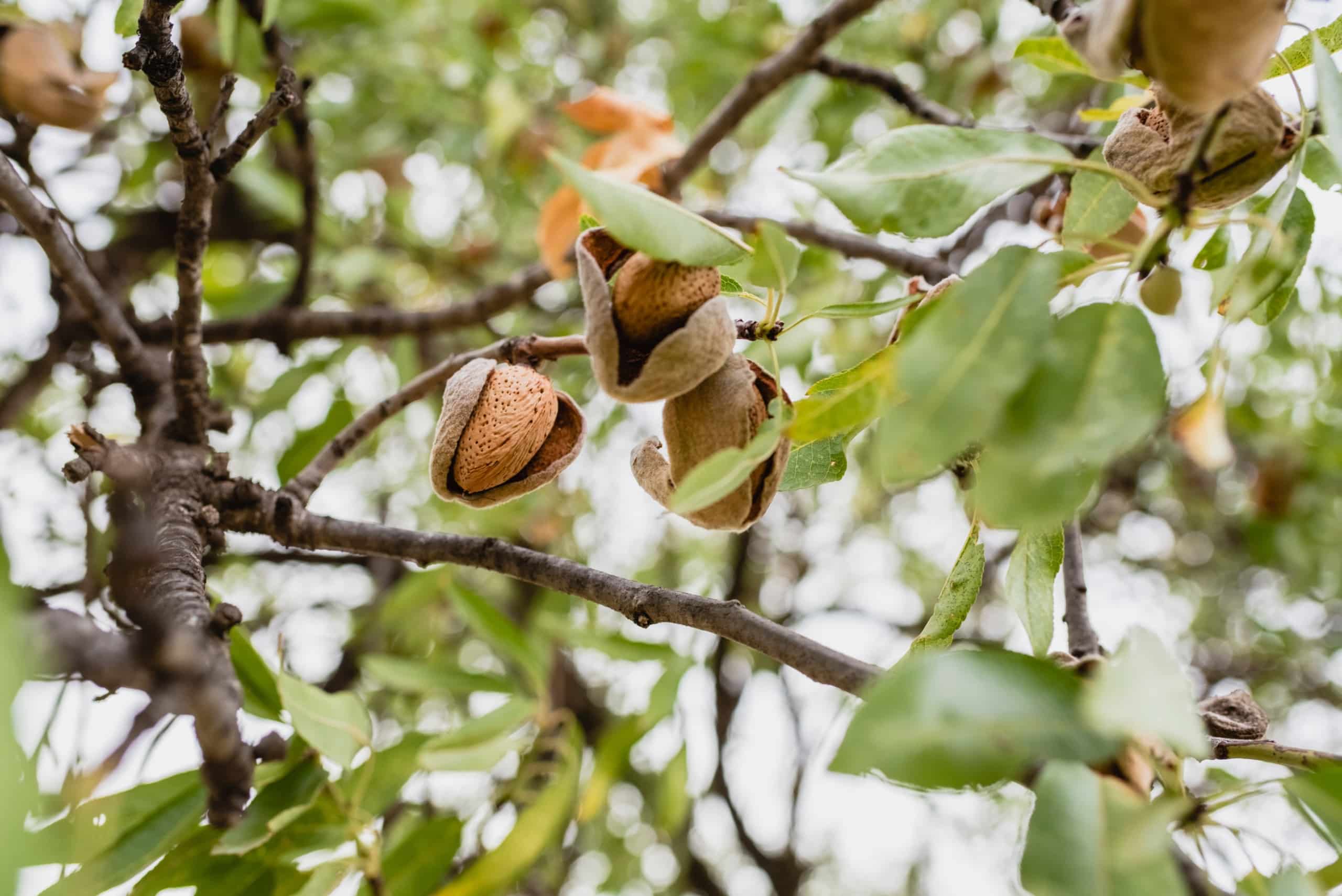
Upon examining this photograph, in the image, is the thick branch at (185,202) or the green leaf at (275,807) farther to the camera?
the green leaf at (275,807)

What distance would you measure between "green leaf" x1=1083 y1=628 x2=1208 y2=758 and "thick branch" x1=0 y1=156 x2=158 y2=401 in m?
0.94

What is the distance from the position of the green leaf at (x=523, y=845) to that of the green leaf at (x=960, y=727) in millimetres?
696

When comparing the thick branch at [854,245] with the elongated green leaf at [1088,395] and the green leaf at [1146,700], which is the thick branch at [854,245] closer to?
the elongated green leaf at [1088,395]

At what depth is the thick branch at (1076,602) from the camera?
0.85 meters

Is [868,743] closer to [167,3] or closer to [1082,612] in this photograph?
[1082,612]

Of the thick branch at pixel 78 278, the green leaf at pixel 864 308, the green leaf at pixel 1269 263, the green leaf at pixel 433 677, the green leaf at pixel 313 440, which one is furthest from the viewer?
the green leaf at pixel 433 677

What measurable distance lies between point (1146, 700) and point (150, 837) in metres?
0.85

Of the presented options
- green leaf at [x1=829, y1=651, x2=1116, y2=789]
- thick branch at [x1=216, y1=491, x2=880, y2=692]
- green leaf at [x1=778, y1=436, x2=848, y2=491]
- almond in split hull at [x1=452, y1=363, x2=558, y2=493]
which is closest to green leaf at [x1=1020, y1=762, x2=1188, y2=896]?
green leaf at [x1=829, y1=651, x2=1116, y2=789]

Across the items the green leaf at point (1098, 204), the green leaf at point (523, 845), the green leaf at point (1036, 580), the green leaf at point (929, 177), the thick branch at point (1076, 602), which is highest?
the green leaf at point (929, 177)

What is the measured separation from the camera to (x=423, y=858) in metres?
0.99

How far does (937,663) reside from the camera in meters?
0.44

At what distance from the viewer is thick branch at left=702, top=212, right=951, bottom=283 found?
4.06ft

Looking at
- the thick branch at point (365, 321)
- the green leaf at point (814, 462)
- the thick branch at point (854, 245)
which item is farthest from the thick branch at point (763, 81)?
the green leaf at point (814, 462)

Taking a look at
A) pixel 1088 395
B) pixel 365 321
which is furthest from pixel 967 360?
pixel 365 321
